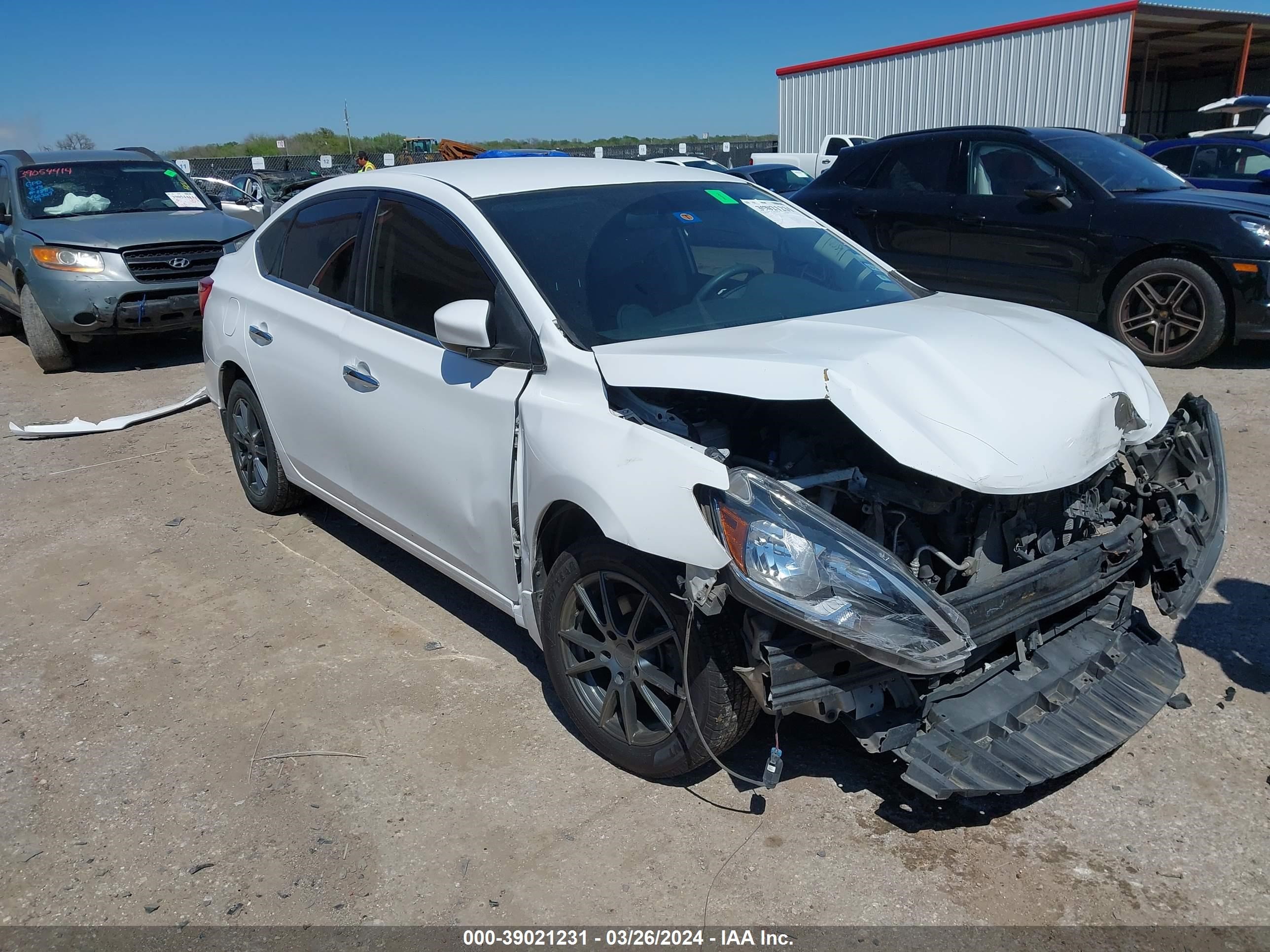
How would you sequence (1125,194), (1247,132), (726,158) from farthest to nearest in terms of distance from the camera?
1. (726,158)
2. (1247,132)
3. (1125,194)

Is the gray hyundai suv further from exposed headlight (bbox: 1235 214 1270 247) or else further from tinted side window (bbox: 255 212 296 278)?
exposed headlight (bbox: 1235 214 1270 247)

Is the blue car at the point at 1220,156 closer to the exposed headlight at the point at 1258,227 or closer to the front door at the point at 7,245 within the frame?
the exposed headlight at the point at 1258,227

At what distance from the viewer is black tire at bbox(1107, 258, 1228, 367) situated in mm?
7215

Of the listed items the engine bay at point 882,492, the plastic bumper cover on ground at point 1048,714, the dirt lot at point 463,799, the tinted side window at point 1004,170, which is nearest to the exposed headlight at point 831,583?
the engine bay at point 882,492

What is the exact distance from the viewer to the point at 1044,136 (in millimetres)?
8117

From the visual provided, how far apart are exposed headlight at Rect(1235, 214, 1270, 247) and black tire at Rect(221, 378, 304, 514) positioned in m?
6.47

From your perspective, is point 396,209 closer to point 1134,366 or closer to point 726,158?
point 1134,366

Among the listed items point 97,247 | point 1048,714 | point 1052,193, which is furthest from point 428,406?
point 97,247

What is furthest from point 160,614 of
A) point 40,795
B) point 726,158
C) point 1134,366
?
point 726,158

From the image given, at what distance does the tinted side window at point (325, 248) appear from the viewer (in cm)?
425

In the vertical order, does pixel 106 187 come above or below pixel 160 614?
above

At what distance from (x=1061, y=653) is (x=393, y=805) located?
80.9 inches

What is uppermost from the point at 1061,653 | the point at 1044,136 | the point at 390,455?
the point at 1044,136

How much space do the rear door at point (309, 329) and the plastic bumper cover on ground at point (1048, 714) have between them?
8.60 ft
